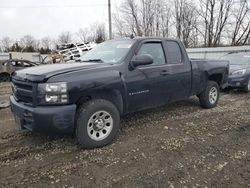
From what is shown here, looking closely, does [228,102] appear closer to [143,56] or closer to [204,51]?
[143,56]

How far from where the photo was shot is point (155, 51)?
5734mm

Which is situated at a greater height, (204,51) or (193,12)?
(193,12)

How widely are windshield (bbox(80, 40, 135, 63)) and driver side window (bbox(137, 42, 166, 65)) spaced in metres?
0.29

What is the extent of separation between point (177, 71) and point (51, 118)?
303cm

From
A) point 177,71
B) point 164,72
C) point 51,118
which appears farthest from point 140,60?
point 51,118

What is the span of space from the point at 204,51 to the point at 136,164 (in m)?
18.0

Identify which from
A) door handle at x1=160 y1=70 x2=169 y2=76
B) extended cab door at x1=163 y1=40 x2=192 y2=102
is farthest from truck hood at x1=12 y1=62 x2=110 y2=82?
extended cab door at x1=163 y1=40 x2=192 y2=102

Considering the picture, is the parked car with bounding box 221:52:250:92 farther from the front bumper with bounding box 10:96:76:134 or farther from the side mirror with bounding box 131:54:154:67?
the front bumper with bounding box 10:96:76:134

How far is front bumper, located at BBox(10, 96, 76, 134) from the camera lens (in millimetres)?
4022

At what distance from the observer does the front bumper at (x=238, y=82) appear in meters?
9.42

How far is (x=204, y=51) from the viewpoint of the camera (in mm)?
20578

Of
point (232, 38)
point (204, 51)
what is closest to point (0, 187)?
point (204, 51)

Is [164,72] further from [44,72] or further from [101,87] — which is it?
[44,72]

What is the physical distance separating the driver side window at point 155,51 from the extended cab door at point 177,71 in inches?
5.7
